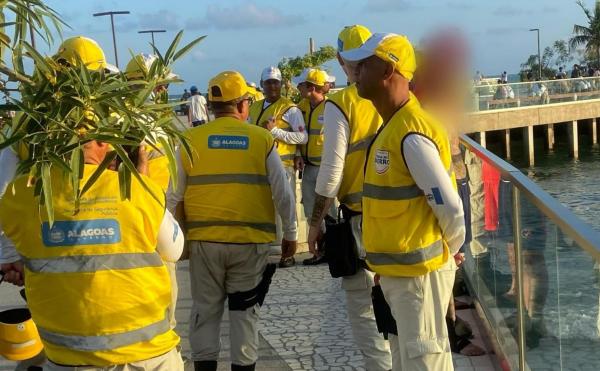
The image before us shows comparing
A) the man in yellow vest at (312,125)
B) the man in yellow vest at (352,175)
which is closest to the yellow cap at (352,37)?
the man in yellow vest at (352,175)

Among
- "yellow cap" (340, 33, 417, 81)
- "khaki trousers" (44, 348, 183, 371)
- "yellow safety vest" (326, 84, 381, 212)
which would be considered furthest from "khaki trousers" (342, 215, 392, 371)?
"khaki trousers" (44, 348, 183, 371)

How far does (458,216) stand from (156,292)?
1.35 m

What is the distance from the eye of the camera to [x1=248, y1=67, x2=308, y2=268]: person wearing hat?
8.05 metres

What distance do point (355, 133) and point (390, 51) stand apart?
108 cm

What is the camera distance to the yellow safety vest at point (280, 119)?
822cm

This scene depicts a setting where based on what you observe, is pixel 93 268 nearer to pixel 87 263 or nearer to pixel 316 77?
pixel 87 263

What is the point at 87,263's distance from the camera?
266 cm

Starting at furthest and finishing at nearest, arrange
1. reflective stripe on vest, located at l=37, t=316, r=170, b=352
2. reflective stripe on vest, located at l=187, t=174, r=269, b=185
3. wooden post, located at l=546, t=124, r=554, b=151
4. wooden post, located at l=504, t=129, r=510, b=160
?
wooden post, located at l=546, t=124, r=554, b=151, wooden post, located at l=504, t=129, r=510, b=160, reflective stripe on vest, located at l=187, t=174, r=269, b=185, reflective stripe on vest, located at l=37, t=316, r=170, b=352

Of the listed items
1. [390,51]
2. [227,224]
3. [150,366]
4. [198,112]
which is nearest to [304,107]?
→ [227,224]

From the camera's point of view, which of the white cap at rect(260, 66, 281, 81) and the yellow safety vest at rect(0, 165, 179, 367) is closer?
the yellow safety vest at rect(0, 165, 179, 367)

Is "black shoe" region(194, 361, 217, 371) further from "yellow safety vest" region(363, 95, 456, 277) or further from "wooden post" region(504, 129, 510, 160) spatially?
"wooden post" region(504, 129, 510, 160)

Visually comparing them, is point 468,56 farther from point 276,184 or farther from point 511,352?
point 511,352

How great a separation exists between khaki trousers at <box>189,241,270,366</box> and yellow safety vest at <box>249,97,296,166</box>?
3654 mm

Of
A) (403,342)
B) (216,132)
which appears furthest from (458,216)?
(216,132)
